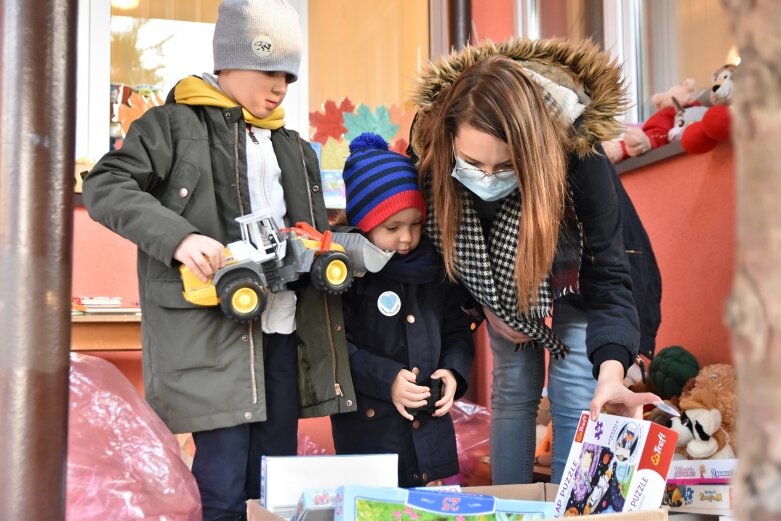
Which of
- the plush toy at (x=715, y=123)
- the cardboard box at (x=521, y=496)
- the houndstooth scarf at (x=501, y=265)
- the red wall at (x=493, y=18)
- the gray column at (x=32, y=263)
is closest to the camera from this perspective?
the gray column at (x=32, y=263)

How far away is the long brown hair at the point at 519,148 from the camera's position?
1294mm

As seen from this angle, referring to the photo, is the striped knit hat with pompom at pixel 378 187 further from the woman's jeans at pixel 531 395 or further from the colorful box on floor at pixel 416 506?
the colorful box on floor at pixel 416 506

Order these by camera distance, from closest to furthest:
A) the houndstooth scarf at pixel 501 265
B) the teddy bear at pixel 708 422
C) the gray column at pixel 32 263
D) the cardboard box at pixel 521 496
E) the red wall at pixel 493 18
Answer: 1. the gray column at pixel 32 263
2. the cardboard box at pixel 521 496
3. the houndstooth scarf at pixel 501 265
4. the teddy bear at pixel 708 422
5. the red wall at pixel 493 18

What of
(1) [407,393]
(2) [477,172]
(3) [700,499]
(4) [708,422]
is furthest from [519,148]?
(4) [708,422]

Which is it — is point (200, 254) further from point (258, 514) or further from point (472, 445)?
point (472, 445)

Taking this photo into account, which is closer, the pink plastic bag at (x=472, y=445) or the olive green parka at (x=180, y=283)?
the olive green parka at (x=180, y=283)

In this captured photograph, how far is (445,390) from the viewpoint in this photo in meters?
1.47

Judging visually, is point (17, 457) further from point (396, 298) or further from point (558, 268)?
point (558, 268)

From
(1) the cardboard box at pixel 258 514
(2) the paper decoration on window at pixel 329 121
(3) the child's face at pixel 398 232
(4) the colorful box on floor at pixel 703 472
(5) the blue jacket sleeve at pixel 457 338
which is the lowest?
(4) the colorful box on floor at pixel 703 472

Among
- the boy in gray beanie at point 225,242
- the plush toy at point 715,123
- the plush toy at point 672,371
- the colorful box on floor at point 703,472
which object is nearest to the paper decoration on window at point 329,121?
the plush toy at point 715,123

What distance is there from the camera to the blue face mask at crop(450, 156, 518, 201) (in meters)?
1.33

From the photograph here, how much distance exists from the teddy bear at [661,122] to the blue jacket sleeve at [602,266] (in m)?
0.92

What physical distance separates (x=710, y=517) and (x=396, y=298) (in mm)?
662

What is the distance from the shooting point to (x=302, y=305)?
143cm
